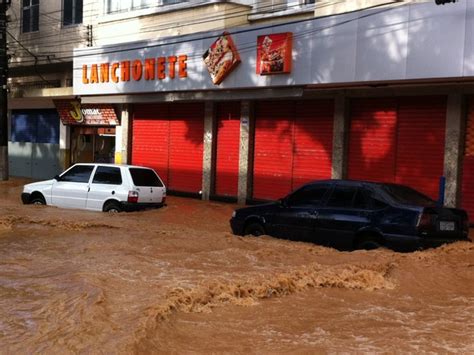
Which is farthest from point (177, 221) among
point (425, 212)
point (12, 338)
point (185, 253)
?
point (12, 338)

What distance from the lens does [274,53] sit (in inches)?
628

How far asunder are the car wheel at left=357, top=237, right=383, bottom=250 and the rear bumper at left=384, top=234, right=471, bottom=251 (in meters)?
0.24

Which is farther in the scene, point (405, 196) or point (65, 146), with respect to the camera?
point (65, 146)

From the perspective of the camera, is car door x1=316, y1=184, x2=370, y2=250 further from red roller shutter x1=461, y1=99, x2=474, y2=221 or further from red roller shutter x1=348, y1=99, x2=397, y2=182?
red roller shutter x1=348, y1=99, x2=397, y2=182

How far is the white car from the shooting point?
14062mm

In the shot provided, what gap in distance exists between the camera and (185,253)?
379 inches

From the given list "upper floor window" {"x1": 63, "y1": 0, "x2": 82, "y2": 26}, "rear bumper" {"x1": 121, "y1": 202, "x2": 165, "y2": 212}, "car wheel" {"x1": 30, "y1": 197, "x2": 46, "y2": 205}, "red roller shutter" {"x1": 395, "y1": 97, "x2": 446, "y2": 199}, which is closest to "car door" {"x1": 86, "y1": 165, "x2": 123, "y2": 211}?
"rear bumper" {"x1": 121, "y1": 202, "x2": 165, "y2": 212}

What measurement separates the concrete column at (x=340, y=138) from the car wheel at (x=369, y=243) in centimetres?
686

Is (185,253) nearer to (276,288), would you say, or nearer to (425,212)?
(276,288)

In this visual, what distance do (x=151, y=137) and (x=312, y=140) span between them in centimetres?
717

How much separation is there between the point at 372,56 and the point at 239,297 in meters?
8.96

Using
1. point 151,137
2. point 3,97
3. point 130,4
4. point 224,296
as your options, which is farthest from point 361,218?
point 3,97

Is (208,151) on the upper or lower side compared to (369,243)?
upper

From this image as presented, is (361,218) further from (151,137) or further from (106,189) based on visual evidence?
(151,137)
